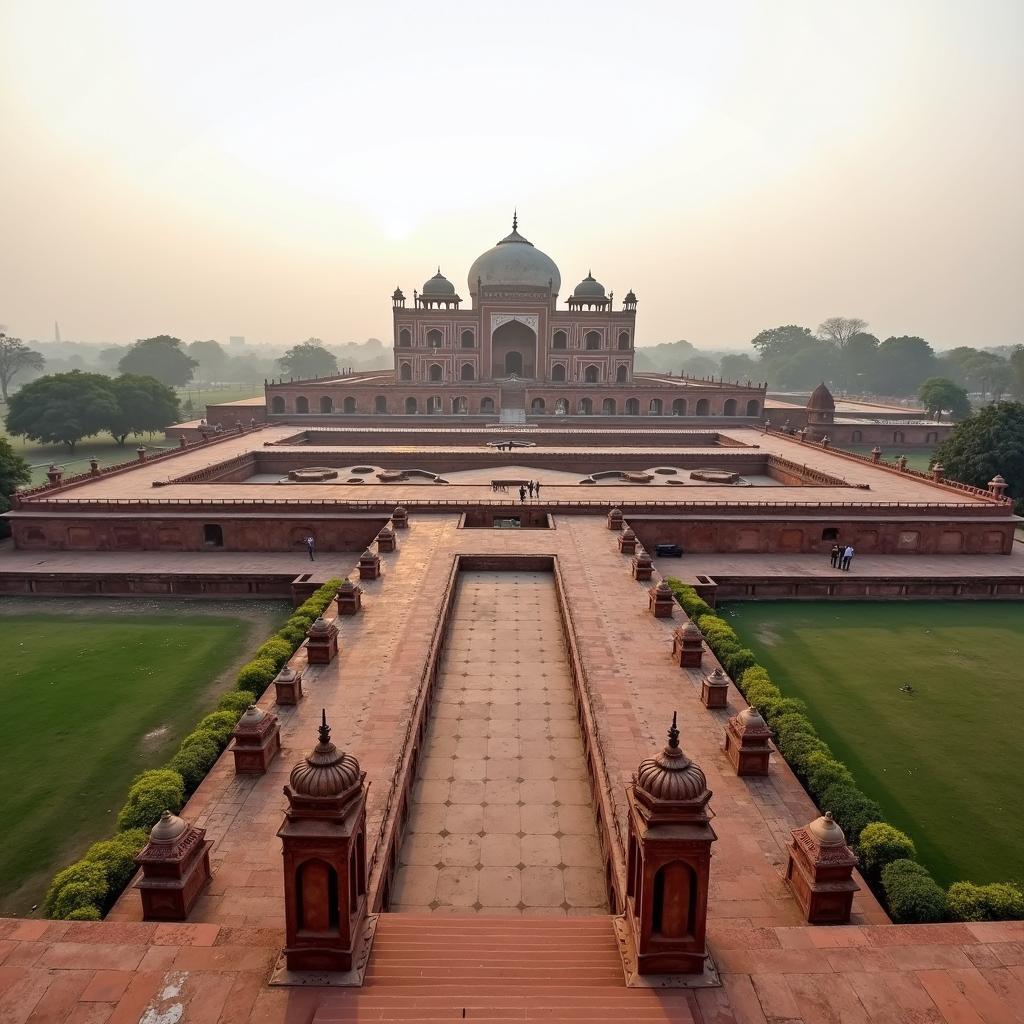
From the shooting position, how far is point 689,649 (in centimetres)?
1348

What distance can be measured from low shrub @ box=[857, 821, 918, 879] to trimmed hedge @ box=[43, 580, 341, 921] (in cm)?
866

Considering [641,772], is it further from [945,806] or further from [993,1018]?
[945,806]

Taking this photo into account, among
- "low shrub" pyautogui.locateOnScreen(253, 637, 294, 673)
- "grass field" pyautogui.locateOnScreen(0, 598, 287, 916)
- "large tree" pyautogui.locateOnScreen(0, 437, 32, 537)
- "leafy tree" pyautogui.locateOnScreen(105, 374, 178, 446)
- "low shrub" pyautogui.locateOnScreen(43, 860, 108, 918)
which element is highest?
"leafy tree" pyautogui.locateOnScreen(105, 374, 178, 446)

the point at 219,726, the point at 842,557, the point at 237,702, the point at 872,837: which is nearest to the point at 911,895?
the point at 872,837

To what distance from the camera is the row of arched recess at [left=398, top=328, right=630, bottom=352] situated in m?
55.4

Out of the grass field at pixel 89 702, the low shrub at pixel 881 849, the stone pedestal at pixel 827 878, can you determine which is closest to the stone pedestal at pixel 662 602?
the low shrub at pixel 881 849

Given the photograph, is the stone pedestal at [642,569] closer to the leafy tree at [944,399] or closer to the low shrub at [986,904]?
the low shrub at [986,904]

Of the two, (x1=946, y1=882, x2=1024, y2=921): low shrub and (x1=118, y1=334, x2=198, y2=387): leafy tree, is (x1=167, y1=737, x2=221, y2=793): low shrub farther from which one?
(x1=118, y1=334, x2=198, y2=387): leafy tree

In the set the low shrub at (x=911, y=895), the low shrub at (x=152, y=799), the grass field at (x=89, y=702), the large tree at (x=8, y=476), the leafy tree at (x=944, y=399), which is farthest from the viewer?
the leafy tree at (x=944, y=399)

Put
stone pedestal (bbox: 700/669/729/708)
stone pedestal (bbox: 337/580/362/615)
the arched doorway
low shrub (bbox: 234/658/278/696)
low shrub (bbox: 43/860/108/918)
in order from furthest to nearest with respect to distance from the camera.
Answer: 1. the arched doorway
2. stone pedestal (bbox: 337/580/362/615)
3. low shrub (bbox: 234/658/278/696)
4. stone pedestal (bbox: 700/669/729/708)
5. low shrub (bbox: 43/860/108/918)

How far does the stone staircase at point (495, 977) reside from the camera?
6.31m

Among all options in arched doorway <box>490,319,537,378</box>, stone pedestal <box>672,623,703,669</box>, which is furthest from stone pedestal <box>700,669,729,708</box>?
arched doorway <box>490,319,537,378</box>

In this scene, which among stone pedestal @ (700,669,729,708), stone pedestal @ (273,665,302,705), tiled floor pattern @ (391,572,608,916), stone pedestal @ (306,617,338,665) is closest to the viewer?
tiled floor pattern @ (391,572,608,916)

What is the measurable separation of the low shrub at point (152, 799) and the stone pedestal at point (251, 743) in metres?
0.77
